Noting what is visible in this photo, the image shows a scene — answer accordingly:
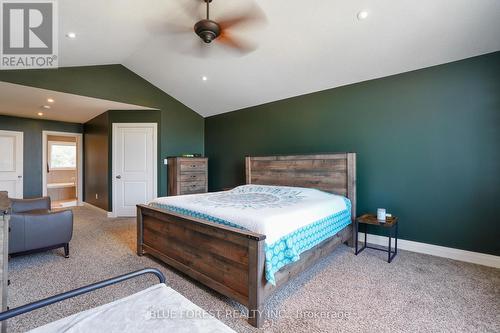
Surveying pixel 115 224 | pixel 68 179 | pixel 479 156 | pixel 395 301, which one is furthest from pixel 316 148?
pixel 68 179

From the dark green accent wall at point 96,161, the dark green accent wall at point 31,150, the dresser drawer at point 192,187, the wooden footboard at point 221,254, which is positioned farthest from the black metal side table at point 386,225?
the dark green accent wall at point 31,150

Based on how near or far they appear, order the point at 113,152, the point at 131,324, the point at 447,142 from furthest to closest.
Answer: the point at 113,152, the point at 447,142, the point at 131,324

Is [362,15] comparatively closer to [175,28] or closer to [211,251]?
[175,28]

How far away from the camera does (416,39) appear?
2793 millimetres

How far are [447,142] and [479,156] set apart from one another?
0.35m

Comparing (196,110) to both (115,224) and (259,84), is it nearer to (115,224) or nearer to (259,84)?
(259,84)

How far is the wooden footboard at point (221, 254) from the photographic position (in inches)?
71.8

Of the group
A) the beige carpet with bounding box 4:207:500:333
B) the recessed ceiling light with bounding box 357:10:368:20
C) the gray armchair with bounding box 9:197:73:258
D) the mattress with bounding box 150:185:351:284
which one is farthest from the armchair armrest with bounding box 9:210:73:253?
the recessed ceiling light with bounding box 357:10:368:20

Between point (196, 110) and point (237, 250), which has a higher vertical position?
point (196, 110)

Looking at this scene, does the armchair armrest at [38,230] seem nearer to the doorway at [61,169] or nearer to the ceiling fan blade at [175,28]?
the ceiling fan blade at [175,28]

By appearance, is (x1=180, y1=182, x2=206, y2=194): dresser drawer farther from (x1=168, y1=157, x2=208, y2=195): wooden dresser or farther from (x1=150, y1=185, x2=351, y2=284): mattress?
(x1=150, y1=185, x2=351, y2=284): mattress

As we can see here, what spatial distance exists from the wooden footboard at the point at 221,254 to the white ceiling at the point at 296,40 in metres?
2.46

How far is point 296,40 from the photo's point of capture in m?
3.15

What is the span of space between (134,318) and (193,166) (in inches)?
174
